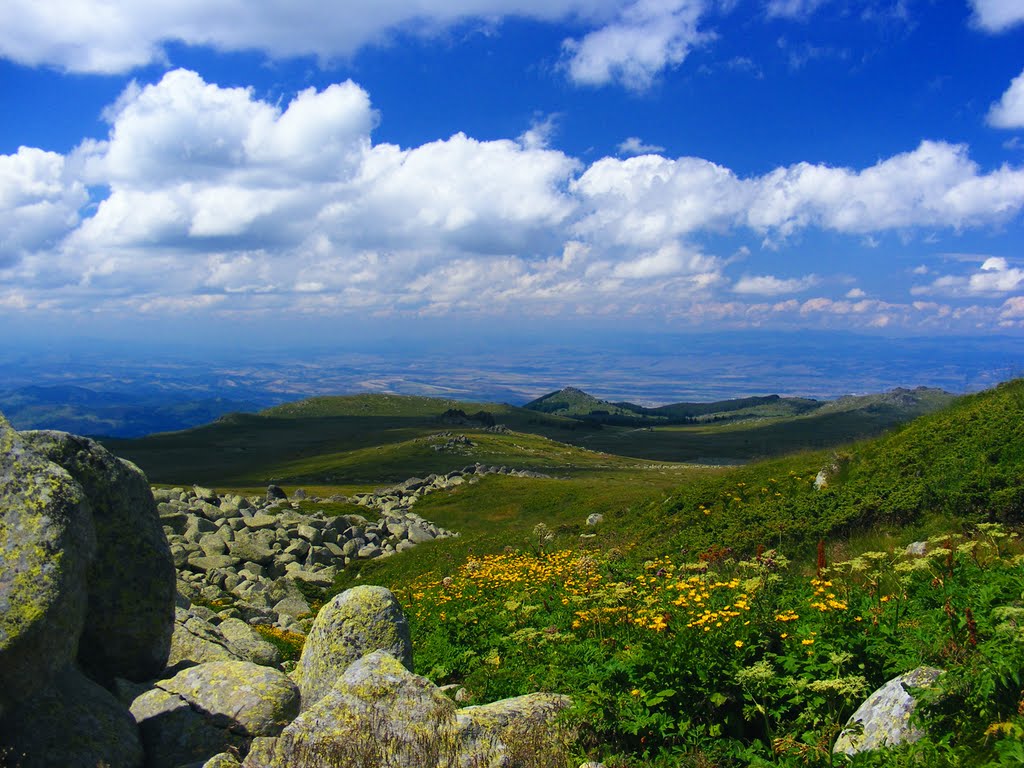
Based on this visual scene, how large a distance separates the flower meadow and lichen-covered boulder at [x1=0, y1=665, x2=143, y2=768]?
4.73 m

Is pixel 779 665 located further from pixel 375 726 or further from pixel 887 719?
pixel 375 726

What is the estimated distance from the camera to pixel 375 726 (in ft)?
23.2

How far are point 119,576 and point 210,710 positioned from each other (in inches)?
101

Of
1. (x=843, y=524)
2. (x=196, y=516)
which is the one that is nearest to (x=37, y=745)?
(x=843, y=524)

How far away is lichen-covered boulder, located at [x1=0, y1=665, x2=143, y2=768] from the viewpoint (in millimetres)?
7207

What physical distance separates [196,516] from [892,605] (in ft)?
112

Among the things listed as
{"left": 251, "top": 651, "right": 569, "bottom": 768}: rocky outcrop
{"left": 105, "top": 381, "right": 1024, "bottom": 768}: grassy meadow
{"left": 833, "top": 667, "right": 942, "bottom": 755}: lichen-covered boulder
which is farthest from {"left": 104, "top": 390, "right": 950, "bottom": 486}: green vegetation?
{"left": 251, "top": 651, "right": 569, "bottom": 768}: rocky outcrop

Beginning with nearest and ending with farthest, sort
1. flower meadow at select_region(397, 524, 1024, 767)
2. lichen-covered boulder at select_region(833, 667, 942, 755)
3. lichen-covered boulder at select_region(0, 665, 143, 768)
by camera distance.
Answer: flower meadow at select_region(397, 524, 1024, 767)
lichen-covered boulder at select_region(833, 667, 942, 755)
lichen-covered boulder at select_region(0, 665, 143, 768)

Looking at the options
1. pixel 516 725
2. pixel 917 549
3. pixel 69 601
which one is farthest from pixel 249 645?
pixel 917 549

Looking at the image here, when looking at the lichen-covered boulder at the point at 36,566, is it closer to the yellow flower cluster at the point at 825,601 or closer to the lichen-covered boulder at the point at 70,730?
the lichen-covered boulder at the point at 70,730

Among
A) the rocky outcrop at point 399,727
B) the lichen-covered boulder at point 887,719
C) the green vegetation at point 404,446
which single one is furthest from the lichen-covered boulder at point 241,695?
the green vegetation at point 404,446

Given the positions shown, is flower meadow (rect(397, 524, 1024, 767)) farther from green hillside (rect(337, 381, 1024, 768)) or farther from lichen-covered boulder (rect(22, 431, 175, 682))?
lichen-covered boulder (rect(22, 431, 175, 682))

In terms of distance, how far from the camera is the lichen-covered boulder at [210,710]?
8.41 metres

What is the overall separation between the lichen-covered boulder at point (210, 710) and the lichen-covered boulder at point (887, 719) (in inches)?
275
